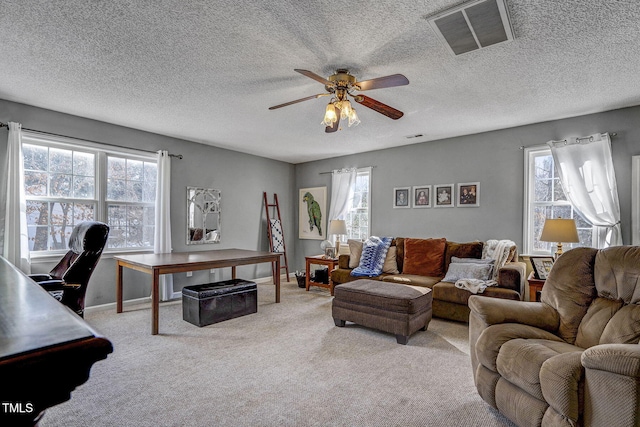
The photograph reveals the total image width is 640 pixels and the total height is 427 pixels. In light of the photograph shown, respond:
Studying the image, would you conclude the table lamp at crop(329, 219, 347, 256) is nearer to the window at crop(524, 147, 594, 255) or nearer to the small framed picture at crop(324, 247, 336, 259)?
the small framed picture at crop(324, 247, 336, 259)

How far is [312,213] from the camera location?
6500 mm

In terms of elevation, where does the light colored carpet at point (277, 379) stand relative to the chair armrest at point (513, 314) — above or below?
below

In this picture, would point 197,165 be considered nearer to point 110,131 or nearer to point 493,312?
point 110,131

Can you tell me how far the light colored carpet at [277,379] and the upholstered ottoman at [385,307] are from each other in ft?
0.43

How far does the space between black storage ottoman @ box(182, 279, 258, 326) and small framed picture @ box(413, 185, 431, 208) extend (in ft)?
9.24

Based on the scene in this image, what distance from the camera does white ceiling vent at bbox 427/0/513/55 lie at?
6.13ft

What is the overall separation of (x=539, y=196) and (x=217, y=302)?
417 cm

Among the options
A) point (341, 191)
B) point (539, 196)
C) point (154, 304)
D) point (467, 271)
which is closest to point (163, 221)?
point (154, 304)

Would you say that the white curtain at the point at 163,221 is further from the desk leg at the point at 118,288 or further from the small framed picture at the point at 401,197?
the small framed picture at the point at 401,197

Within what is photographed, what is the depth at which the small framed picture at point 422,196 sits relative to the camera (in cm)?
504

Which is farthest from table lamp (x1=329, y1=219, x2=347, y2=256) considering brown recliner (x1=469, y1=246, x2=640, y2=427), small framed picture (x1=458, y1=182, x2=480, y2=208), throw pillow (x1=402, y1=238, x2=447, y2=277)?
brown recliner (x1=469, y1=246, x2=640, y2=427)

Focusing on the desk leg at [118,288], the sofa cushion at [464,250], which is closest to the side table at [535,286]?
the sofa cushion at [464,250]

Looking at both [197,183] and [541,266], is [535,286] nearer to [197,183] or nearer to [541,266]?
[541,266]

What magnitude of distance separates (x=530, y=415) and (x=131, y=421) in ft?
7.17
